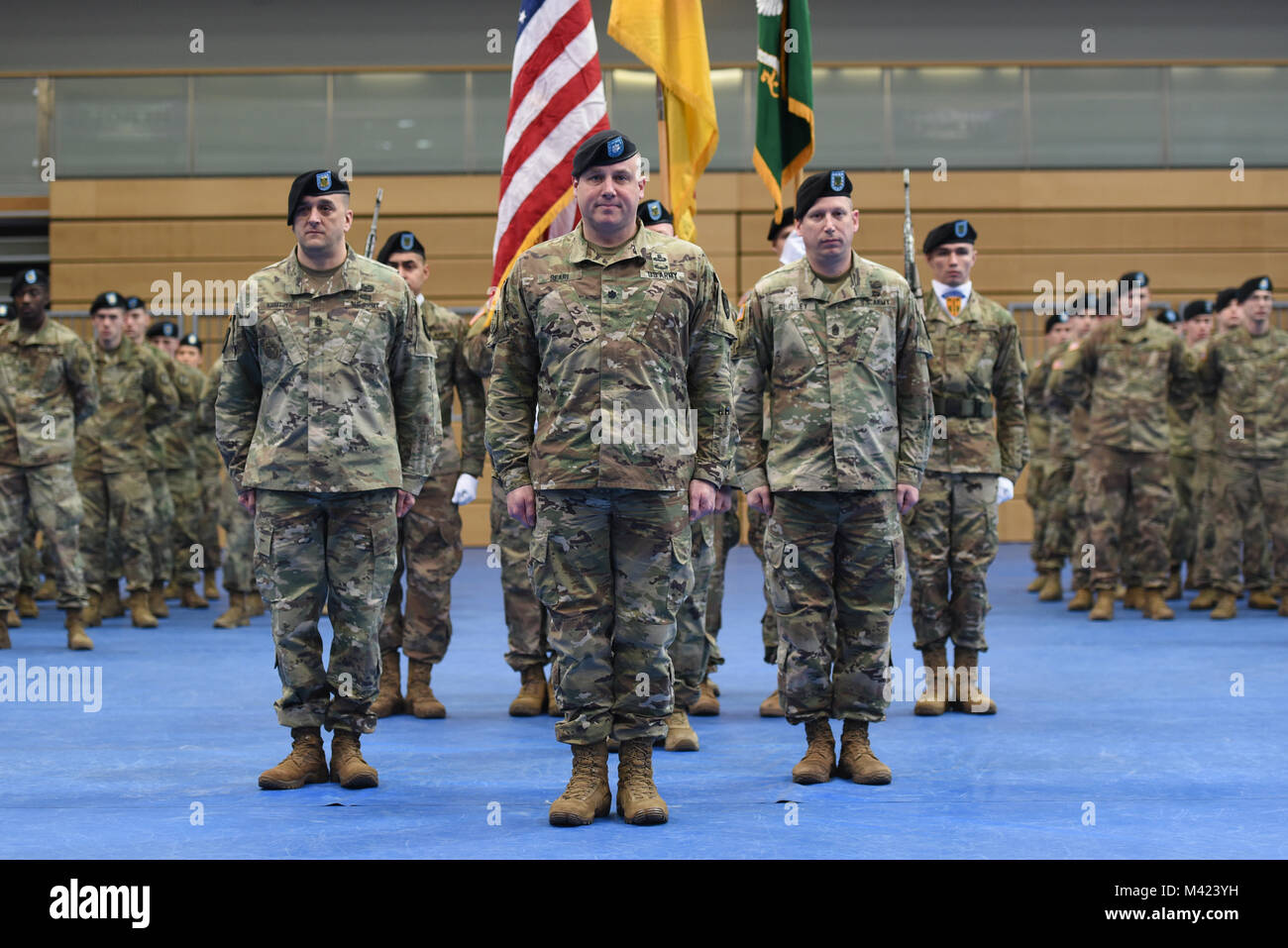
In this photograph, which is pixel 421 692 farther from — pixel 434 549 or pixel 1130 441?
pixel 1130 441

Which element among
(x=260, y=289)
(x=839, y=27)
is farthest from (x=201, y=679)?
(x=839, y=27)

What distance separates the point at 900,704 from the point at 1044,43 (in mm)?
12755

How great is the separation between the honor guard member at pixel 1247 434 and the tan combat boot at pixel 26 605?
8.27 m

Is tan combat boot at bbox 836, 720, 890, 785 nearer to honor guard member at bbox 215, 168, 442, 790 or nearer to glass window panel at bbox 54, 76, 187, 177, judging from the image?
honor guard member at bbox 215, 168, 442, 790

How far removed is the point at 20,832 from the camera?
12.6 ft

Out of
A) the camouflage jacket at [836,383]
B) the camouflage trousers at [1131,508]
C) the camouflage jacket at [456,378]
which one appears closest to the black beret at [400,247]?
the camouflage jacket at [456,378]

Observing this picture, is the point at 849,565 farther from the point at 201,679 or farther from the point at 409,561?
the point at 201,679

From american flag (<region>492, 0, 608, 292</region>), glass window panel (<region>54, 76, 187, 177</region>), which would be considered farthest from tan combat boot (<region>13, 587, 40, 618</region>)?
glass window panel (<region>54, 76, 187, 177</region>)

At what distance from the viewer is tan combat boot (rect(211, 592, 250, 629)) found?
9.25 meters

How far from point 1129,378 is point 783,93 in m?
3.96

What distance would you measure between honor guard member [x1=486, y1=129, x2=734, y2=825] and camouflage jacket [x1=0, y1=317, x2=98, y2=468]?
5173 millimetres

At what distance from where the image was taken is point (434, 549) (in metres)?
5.95

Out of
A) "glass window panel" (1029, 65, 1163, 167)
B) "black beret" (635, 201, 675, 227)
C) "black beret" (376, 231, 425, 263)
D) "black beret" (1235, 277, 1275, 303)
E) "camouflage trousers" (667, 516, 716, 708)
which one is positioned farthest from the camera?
"glass window panel" (1029, 65, 1163, 167)

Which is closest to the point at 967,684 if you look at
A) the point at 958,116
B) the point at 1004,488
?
the point at 1004,488
